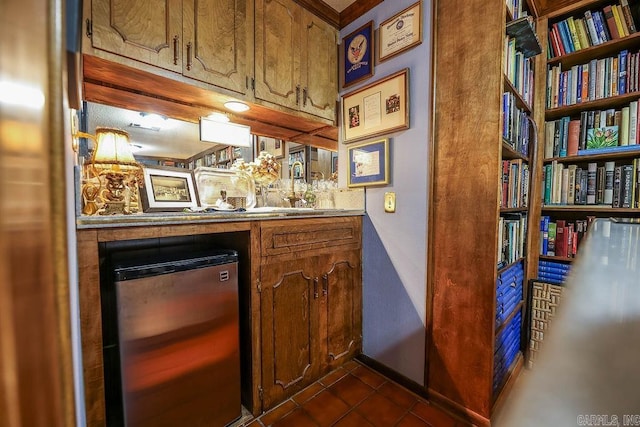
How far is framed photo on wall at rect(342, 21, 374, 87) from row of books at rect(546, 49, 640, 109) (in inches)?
48.0

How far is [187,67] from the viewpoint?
4.11 feet

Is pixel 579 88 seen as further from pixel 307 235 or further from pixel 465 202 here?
pixel 307 235

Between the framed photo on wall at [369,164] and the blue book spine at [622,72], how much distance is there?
1.33 meters

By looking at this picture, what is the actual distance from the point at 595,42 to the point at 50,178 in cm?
250

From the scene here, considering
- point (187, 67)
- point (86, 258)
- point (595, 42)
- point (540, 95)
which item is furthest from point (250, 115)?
point (595, 42)

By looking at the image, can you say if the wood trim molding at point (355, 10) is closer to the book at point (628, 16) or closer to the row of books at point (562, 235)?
the book at point (628, 16)

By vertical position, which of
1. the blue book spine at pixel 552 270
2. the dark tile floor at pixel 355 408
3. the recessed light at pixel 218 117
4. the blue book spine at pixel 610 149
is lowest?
the dark tile floor at pixel 355 408

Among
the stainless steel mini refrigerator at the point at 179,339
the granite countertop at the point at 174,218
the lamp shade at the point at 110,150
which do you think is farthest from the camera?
the lamp shade at the point at 110,150

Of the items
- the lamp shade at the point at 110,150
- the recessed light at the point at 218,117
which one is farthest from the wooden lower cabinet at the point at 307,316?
the recessed light at the point at 218,117

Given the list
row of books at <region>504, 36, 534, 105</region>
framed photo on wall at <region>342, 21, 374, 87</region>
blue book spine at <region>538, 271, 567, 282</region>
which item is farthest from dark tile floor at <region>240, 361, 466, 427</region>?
framed photo on wall at <region>342, 21, 374, 87</region>

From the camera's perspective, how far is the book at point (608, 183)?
5.01 feet

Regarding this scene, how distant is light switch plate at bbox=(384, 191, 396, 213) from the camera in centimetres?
162

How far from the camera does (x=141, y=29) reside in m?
1.13

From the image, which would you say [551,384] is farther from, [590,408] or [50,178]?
[50,178]
